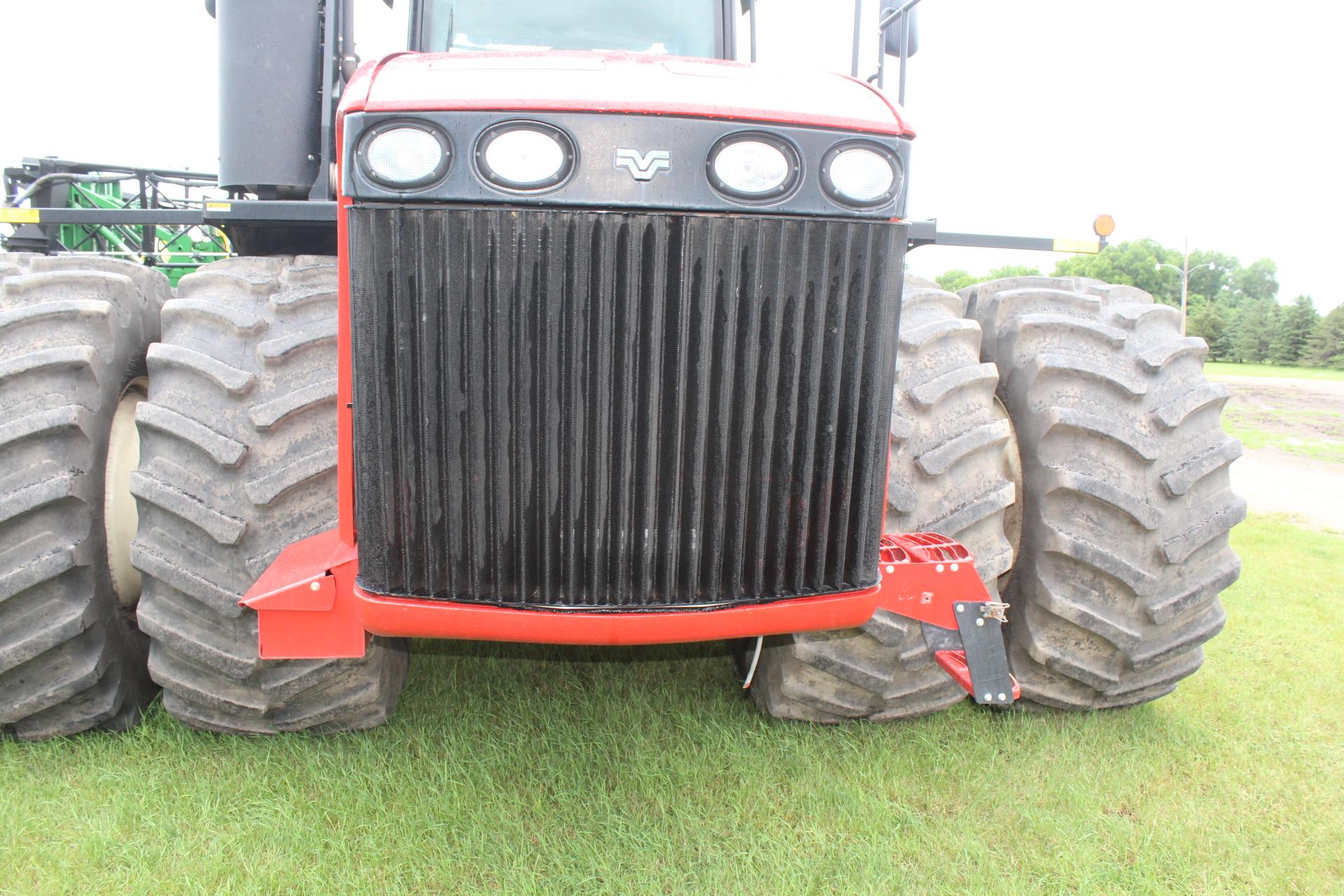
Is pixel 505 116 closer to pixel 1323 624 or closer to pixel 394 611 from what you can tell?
pixel 394 611

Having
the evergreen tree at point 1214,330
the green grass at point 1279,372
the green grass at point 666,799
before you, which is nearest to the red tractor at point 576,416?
the green grass at point 666,799

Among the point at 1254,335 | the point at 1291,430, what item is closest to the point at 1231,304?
the point at 1254,335

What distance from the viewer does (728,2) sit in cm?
330

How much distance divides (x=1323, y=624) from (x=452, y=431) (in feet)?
14.4

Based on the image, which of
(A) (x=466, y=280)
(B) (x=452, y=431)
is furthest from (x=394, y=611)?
(A) (x=466, y=280)

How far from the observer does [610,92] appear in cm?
178

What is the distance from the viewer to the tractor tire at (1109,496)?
110 inches

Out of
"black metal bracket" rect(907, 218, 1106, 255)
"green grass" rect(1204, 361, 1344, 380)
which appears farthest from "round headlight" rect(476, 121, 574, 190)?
"green grass" rect(1204, 361, 1344, 380)

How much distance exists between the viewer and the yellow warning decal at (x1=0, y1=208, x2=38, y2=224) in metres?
4.34

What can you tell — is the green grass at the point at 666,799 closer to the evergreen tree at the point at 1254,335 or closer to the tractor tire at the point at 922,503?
the tractor tire at the point at 922,503

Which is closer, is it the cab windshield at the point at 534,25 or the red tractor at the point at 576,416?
the red tractor at the point at 576,416

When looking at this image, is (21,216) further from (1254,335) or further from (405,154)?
(1254,335)

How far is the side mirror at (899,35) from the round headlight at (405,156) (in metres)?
1.62

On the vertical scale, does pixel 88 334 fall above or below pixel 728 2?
below
